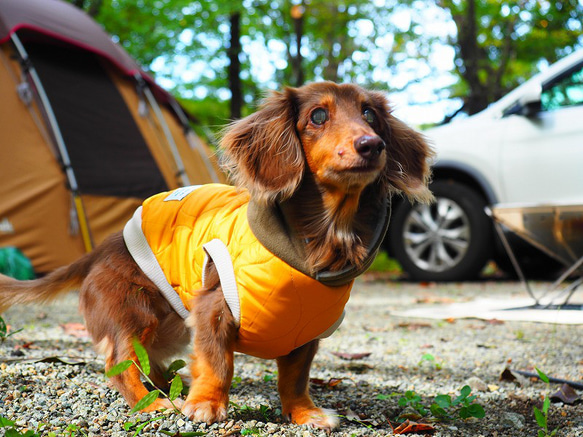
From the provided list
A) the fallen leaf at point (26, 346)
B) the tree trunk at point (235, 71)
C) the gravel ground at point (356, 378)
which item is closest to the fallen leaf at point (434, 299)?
the gravel ground at point (356, 378)

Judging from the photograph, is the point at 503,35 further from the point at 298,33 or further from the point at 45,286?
the point at 45,286

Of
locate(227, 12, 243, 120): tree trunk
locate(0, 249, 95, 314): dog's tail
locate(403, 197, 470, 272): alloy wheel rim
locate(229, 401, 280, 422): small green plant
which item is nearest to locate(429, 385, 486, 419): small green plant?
locate(229, 401, 280, 422): small green plant

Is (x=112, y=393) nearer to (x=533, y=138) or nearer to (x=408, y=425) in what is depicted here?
(x=408, y=425)

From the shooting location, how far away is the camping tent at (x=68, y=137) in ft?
16.5

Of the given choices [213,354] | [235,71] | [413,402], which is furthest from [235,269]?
[235,71]

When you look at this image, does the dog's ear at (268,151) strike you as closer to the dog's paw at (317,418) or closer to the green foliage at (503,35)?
the dog's paw at (317,418)

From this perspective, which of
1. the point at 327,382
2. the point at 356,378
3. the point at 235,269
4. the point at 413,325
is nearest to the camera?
the point at 235,269

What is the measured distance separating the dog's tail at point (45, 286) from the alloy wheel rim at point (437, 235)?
13.2 ft

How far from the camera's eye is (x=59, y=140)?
518 cm

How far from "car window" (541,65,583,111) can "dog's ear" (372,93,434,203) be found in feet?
11.9

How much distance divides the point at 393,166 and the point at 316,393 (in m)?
0.99

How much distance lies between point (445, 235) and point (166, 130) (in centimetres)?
313

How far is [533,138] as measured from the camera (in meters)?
5.30

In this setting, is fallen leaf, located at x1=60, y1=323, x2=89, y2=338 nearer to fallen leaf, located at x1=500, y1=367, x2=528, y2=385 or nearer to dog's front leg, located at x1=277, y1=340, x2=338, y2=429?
dog's front leg, located at x1=277, y1=340, x2=338, y2=429
